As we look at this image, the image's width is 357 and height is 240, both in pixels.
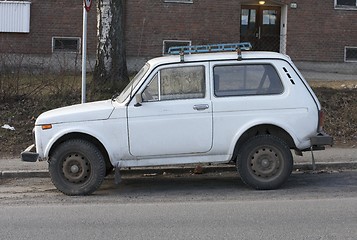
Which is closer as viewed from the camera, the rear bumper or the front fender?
the front fender

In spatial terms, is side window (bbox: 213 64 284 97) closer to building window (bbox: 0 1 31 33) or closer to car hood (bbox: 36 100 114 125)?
car hood (bbox: 36 100 114 125)

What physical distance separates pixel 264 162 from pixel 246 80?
1.22 m

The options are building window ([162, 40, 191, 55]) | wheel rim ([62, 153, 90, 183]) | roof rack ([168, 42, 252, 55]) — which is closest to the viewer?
wheel rim ([62, 153, 90, 183])

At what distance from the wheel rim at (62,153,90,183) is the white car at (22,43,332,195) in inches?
0.6

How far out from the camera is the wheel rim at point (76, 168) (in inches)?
304

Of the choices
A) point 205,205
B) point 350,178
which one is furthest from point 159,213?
point 350,178

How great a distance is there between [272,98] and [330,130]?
459 centimetres

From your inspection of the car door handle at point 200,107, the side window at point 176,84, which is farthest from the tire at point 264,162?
the side window at point 176,84

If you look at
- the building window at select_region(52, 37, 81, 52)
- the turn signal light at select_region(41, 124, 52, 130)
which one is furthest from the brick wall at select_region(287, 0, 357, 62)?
the turn signal light at select_region(41, 124, 52, 130)

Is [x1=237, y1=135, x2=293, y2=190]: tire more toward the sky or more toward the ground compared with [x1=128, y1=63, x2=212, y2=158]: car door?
more toward the ground

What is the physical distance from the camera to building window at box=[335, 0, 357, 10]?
2103 centimetres

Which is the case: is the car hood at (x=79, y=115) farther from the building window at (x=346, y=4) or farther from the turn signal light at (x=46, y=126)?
the building window at (x=346, y=4)

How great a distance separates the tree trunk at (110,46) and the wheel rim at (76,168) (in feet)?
16.1

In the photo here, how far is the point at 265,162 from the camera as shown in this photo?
7805mm
